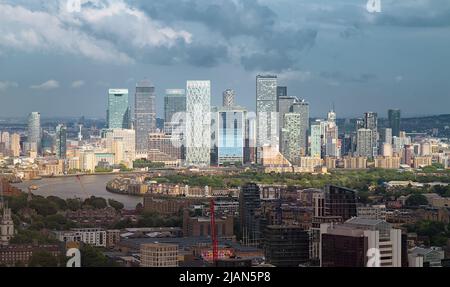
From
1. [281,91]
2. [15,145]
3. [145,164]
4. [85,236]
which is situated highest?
[281,91]

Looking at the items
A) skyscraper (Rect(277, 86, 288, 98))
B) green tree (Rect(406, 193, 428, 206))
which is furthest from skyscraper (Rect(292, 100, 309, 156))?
green tree (Rect(406, 193, 428, 206))

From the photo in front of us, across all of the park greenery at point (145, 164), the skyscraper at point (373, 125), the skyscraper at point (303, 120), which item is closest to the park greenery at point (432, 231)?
the skyscraper at point (373, 125)

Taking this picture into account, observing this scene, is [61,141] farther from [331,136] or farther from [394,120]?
[394,120]

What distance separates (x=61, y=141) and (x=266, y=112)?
2103mm

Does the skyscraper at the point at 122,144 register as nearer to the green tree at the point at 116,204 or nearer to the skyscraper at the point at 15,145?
the green tree at the point at 116,204

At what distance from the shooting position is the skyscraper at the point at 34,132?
8.14 meters

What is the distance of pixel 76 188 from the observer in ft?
33.3

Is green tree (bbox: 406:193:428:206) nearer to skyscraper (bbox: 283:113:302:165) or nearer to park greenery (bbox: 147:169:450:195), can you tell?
park greenery (bbox: 147:169:450:195)

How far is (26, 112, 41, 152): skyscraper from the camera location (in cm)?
814

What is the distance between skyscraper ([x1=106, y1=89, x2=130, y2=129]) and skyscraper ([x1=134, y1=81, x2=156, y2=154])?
0.11 meters

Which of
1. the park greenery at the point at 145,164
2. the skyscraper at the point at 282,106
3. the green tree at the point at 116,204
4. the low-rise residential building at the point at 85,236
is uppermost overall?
the skyscraper at the point at 282,106

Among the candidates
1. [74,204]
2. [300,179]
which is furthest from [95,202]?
[300,179]

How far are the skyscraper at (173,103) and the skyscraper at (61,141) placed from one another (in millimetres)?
986
